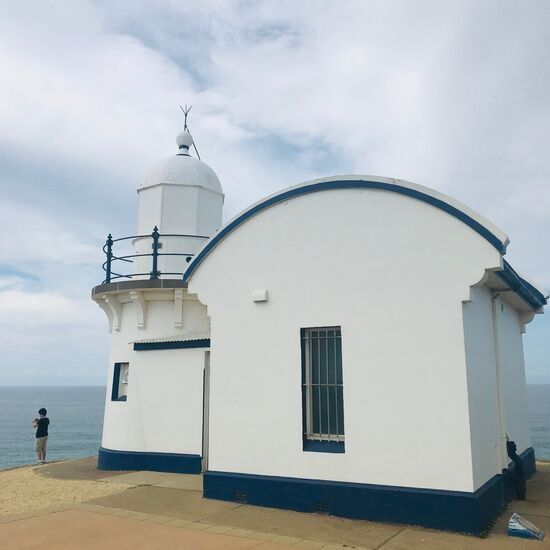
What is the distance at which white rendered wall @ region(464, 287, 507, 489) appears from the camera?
7.34 m

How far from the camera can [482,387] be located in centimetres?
791

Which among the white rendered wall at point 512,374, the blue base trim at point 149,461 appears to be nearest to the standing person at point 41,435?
the blue base trim at point 149,461

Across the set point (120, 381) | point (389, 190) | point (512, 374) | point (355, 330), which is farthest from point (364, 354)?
point (120, 381)

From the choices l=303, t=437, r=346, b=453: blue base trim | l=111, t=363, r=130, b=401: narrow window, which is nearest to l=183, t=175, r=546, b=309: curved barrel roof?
l=303, t=437, r=346, b=453: blue base trim

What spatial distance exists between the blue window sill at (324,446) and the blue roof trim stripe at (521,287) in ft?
11.7

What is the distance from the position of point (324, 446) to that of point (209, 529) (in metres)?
2.13

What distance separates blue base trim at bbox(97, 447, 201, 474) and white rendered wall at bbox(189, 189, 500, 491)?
284 cm

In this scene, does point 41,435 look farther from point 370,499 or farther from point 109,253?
point 370,499

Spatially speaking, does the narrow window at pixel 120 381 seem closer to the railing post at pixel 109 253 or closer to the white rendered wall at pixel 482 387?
the railing post at pixel 109 253

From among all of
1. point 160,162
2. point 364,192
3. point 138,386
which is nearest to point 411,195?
point 364,192

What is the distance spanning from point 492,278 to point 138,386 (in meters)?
8.45

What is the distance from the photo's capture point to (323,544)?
21.5 ft

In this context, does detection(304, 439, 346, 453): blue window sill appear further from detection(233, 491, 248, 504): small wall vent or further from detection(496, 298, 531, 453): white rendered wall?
detection(496, 298, 531, 453): white rendered wall

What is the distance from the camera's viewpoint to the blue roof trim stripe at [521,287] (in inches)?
316
